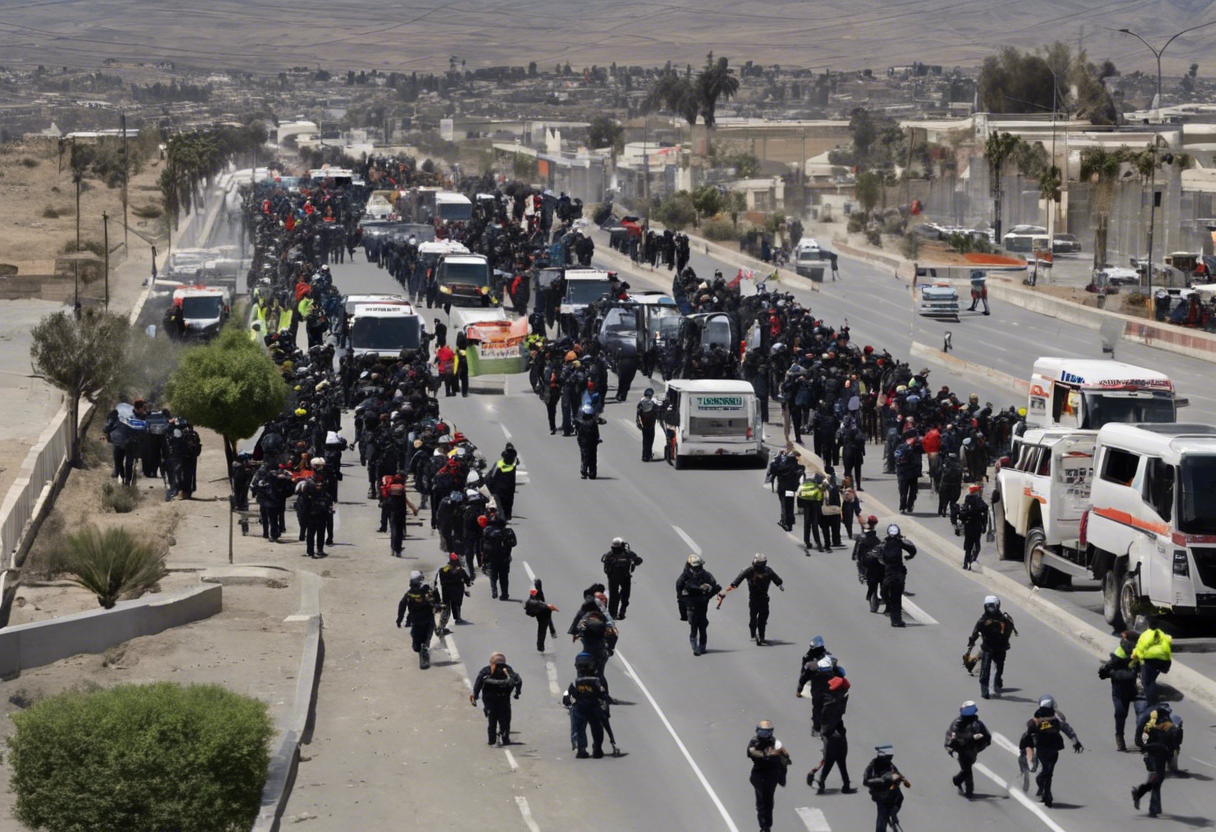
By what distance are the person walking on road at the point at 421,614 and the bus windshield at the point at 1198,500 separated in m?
8.18

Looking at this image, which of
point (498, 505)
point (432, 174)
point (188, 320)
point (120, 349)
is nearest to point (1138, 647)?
point (498, 505)

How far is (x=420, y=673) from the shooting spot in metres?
23.1

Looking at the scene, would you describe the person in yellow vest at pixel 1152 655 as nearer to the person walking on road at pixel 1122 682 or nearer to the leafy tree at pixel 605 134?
the person walking on road at pixel 1122 682

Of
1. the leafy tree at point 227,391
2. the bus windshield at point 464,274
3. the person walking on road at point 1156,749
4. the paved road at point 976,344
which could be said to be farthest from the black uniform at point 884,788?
the bus windshield at point 464,274

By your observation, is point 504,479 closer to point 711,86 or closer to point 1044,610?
point 1044,610

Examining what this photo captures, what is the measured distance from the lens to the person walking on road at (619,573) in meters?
24.5

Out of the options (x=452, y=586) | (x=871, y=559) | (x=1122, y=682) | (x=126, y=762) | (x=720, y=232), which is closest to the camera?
(x=126, y=762)

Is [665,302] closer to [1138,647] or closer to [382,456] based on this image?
[382,456]

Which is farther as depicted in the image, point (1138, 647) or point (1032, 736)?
point (1138, 647)

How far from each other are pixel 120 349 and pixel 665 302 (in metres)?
12.2

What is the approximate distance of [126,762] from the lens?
571 inches

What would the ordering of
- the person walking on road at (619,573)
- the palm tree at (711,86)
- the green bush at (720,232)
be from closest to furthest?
the person walking on road at (619,573) → the green bush at (720,232) → the palm tree at (711,86)

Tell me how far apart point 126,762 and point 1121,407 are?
20.9m

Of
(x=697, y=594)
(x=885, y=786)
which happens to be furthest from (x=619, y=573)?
(x=885, y=786)
